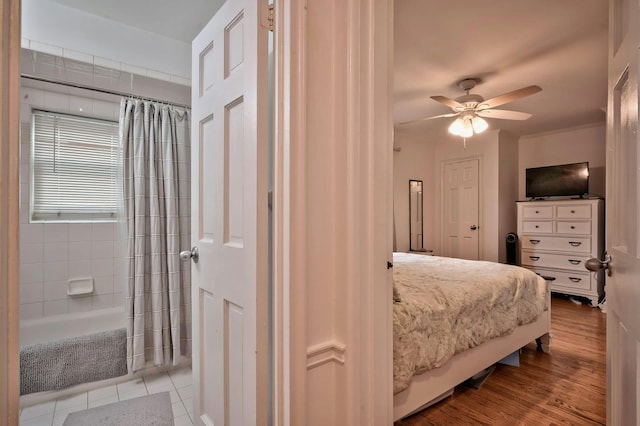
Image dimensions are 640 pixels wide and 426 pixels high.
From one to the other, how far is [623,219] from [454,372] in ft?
4.11

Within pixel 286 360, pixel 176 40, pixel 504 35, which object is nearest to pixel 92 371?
pixel 286 360

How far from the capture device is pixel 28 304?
2.36 metres

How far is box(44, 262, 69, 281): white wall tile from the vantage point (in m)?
2.45

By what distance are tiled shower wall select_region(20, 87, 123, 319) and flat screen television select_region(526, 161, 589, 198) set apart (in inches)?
205

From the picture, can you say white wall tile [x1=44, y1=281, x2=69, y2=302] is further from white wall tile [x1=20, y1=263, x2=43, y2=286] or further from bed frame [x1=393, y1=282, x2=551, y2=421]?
bed frame [x1=393, y1=282, x2=551, y2=421]

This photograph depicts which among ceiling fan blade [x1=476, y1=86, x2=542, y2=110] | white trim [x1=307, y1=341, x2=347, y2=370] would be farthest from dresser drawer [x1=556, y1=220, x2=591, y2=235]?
white trim [x1=307, y1=341, x2=347, y2=370]

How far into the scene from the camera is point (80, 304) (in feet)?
8.36

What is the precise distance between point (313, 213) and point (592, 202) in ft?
14.6

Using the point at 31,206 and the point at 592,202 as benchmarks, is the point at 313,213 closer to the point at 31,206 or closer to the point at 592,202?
the point at 31,206

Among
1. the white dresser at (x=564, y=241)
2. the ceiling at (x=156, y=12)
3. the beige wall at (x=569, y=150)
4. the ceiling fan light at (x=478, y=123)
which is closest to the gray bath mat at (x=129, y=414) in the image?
the ceiling at (x=156, y=12)

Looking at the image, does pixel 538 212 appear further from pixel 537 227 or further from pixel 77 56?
pixel 77 56

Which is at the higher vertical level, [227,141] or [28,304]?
[227,141]

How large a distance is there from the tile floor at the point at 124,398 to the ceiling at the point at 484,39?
2.48 m

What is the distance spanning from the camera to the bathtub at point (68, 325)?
2.30 metres
